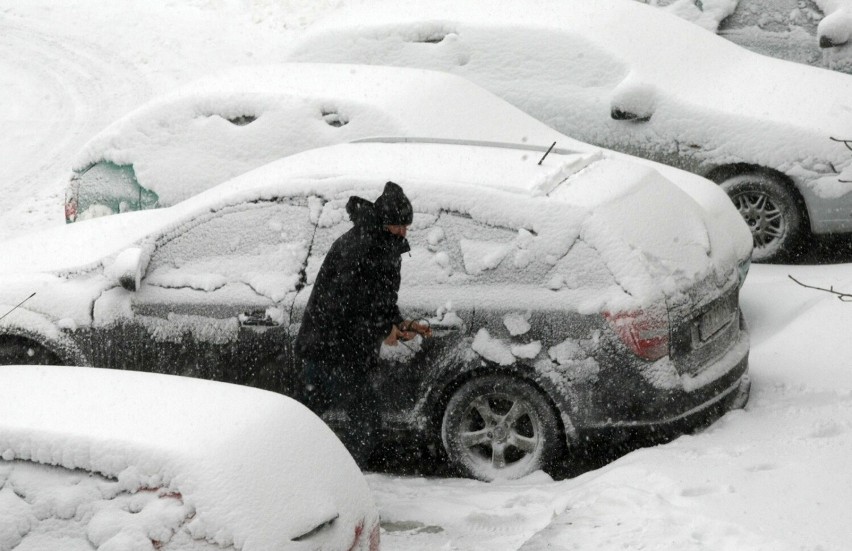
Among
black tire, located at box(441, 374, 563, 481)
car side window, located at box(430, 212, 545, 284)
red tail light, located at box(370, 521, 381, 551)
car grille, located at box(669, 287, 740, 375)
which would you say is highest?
car side window, located at box(430, 212, 545, 284)

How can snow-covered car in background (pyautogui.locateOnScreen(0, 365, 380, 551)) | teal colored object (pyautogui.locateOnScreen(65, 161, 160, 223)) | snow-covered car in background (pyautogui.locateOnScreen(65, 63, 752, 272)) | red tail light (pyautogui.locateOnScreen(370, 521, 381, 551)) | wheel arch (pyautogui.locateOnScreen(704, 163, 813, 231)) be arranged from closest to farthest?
snow-covered car in background (pyautogui.locateOnScreen(0, 365, 380, 551)), red tail light (pyautogui.locateOnScreen(370, 521, 381, 551)), snow-covered car in background (pyautogui.locateOnScreen(65, 63, 752, 272)), wheel arch (pyautogui.locateOnScreen(704, 163, 813, 231)), teal colored object (pyautogui.locateOnScreen(65, 161, 160, 223))

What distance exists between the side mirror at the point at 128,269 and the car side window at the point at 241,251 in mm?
157

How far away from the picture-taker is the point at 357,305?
613 cm

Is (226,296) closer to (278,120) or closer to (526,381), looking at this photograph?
(526,381)

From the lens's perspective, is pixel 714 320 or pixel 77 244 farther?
pixel 77 244

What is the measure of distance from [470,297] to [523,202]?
0.56 meters

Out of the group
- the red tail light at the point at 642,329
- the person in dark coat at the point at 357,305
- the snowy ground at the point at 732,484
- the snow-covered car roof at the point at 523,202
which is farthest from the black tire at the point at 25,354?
the red tail light at the point at 642,329

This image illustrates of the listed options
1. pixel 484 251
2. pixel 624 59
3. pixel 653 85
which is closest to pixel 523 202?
pixel 484 251

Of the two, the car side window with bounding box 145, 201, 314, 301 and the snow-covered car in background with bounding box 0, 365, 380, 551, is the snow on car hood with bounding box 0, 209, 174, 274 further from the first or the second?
the snow-covered car in background with bounding box 0, 365, 380, 551

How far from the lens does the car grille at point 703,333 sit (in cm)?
618

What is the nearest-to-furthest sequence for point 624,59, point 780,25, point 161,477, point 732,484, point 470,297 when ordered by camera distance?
point 161,477 → point 732,484 → point 470,297 → point 624,59 → point 780,25

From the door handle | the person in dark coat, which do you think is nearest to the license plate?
the person in dark coat

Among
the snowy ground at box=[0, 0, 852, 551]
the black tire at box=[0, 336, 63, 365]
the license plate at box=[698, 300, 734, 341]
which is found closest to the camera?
the snowy ground at box=[0, 0, 852, 551]

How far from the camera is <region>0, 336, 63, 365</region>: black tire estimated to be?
22.4 feet
